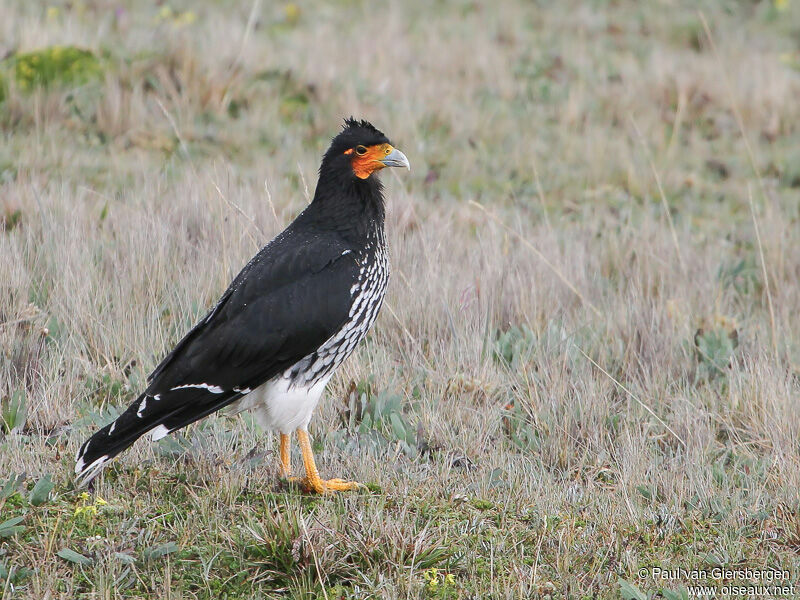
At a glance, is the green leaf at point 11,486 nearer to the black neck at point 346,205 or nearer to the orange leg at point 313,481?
the orange leg at point 313,481

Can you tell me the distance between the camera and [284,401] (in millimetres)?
4191

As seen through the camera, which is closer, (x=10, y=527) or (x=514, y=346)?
(x=10, y=527)

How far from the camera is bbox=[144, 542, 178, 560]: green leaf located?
3615 millimetres

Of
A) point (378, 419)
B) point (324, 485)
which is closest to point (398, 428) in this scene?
point (378, 419)

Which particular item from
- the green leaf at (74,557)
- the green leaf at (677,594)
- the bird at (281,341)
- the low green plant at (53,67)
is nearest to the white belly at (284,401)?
the bird at (281,341)

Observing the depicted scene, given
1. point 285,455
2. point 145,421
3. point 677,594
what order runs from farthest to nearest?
1. point 285,455
2. point 145,421
3. point 677,594

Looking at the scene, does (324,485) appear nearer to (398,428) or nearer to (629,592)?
(398,428)

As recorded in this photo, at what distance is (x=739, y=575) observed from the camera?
3.76m

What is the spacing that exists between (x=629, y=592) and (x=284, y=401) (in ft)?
5.34

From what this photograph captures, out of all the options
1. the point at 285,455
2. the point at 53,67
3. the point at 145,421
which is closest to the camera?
the point at 145,421

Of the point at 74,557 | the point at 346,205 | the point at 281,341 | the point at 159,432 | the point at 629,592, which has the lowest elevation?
the point at 629,592

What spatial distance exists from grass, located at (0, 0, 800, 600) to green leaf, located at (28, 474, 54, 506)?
2 centimetres

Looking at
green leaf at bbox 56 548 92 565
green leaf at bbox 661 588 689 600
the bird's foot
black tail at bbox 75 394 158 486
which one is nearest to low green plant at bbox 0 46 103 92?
black tail at bbox 75 394 158 486

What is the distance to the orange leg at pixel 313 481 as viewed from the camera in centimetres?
418
